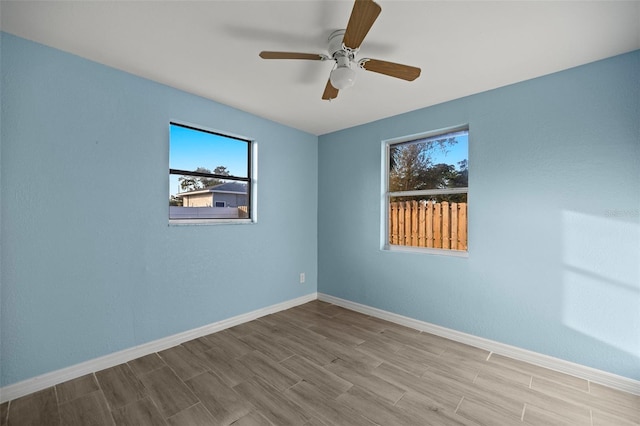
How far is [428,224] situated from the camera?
3131mm

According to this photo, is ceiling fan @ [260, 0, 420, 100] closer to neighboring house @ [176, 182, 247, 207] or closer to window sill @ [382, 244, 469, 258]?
neighboring house @ [176, 182, 247, 207]

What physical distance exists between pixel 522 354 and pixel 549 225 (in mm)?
1151

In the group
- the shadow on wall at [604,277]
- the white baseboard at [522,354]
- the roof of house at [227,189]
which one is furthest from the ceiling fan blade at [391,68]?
the white baseboard at [522,354]

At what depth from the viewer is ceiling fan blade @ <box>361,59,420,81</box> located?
1.80m

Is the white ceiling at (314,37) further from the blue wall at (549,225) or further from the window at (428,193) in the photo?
the window at (428,193)

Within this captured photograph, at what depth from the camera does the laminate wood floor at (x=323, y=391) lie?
1726mm

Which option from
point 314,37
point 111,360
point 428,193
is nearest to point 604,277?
point 428,193

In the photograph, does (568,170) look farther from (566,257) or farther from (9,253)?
(9,253)

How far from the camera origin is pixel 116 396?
1.91 meters

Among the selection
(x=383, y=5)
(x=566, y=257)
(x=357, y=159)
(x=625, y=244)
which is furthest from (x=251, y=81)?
(x=625, y=244)

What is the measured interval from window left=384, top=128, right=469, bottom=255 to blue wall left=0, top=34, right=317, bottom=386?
194 cm

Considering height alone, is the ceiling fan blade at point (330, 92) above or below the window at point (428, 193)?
above

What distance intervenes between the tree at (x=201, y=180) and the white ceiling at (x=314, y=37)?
0.83m

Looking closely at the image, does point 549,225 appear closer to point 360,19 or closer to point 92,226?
point 360,19
